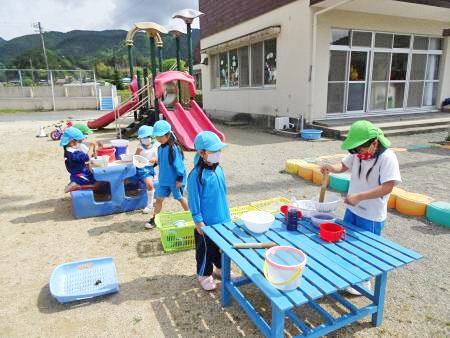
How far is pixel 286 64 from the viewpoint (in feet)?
37.6

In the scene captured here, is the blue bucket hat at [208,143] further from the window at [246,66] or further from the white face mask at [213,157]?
the window at [246,66]

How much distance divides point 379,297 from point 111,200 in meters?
3.81

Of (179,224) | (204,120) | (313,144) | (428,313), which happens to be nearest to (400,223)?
(428,313)

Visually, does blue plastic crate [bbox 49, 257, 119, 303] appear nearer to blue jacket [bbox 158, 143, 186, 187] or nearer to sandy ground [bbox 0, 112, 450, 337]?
sandy ground [bbox 0, 112, 450, 337]

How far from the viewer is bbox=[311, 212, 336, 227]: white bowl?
8.37 ft

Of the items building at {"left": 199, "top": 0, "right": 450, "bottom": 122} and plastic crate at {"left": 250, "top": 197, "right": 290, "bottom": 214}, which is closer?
plastic crate at {"left": 250, "top": 197, "right": 290, "bottom": 214}

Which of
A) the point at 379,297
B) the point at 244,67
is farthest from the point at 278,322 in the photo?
the point at 244,67

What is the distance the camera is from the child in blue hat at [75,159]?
4500 millimetres

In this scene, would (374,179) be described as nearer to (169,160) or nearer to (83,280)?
(169,160)

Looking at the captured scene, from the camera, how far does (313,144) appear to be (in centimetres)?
928

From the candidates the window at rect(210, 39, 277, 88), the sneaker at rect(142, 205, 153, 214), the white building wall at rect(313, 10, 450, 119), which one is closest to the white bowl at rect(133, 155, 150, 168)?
the sneaker at rect(142, 205, 153, 214)

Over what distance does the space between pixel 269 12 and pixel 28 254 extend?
11.8m

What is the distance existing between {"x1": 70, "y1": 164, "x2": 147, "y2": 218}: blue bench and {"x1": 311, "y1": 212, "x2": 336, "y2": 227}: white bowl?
3.00 m

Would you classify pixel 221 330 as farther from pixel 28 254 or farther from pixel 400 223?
pixel 400 223
